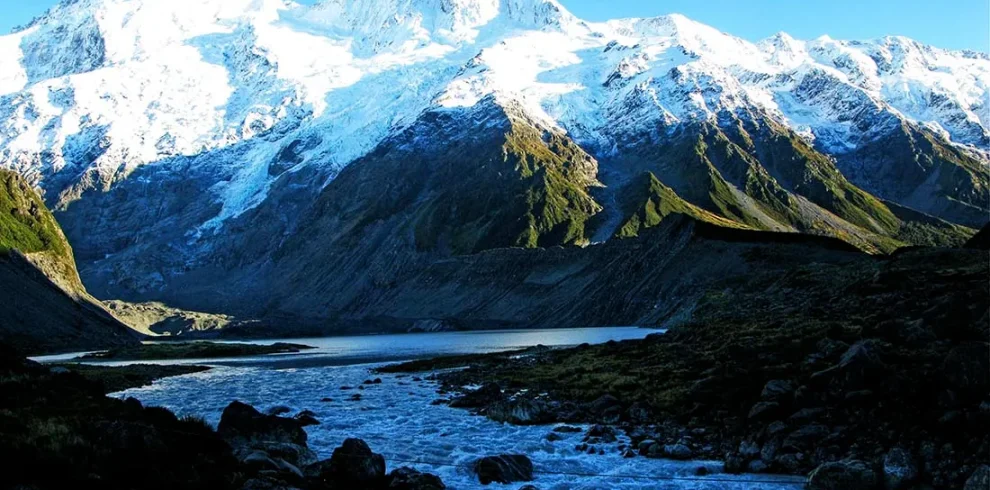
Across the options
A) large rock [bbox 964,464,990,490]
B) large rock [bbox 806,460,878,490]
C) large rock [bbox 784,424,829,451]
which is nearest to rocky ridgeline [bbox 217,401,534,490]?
large rock [bbox 784,424,829,451]

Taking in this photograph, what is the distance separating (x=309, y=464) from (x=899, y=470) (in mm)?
21807

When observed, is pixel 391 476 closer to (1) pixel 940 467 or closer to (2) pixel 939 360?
(1) pixel 940 467

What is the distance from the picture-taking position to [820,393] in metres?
36.1

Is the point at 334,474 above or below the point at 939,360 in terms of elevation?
below

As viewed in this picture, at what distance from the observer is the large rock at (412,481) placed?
2958 cm

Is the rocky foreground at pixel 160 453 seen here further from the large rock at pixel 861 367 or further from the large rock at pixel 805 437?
the large rock at pixel 861 367

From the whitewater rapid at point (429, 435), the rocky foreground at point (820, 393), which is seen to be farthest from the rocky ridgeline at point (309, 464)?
the rocky foreground at point (820, 393)

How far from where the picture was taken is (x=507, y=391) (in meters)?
62.4

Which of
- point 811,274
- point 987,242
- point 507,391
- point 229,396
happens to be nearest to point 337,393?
point 229,396


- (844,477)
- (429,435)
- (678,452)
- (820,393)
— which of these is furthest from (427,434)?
(844,477)

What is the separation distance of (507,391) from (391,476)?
3206 centimetres

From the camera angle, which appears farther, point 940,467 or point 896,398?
point 896,398

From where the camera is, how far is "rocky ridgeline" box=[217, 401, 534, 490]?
27795mm

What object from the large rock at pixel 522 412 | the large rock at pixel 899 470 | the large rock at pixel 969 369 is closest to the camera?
the large rock at pixel 899 470
